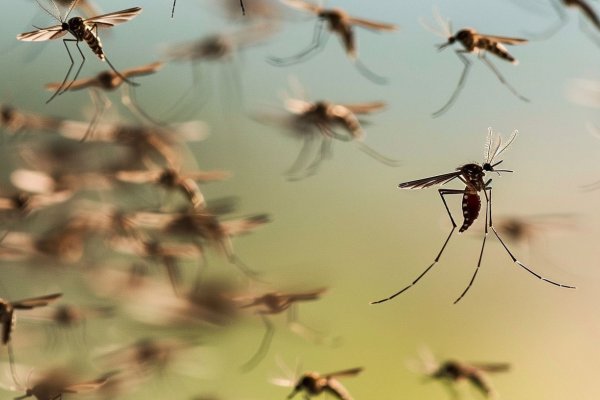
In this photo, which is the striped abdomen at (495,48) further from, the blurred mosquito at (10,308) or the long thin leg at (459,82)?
the blurred mosquito at (10,308)

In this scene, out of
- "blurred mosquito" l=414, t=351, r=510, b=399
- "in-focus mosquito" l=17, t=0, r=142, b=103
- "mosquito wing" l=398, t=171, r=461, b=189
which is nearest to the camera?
"mosquito wing" l=398, t=171, r=461, b=189

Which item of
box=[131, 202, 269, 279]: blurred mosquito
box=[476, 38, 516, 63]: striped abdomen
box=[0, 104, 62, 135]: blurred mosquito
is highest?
box=[476, 38, 516, 63]: striped abdomen

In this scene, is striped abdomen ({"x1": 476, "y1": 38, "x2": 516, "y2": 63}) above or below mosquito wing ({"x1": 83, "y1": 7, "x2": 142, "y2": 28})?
below

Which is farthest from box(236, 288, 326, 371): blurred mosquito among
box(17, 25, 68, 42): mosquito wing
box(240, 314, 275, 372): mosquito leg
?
box(17, 25, 68, 42): mosquito wing

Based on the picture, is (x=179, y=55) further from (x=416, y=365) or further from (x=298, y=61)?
(x=416, y=365)

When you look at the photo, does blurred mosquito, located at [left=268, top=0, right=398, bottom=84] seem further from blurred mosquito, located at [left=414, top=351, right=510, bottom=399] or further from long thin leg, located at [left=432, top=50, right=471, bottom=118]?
blurred mosquito, located at [left=414, top=351, right=510, bottom=399]

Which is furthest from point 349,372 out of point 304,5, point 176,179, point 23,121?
point 23,121

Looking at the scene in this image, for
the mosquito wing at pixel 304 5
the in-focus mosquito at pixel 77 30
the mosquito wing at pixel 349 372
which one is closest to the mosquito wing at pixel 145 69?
the in-focus mosquito at pixel 77 30
